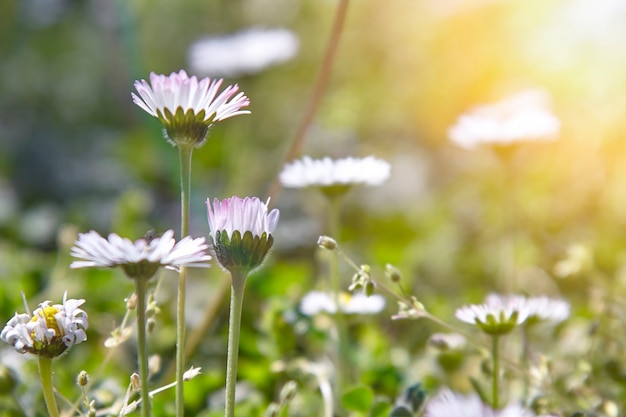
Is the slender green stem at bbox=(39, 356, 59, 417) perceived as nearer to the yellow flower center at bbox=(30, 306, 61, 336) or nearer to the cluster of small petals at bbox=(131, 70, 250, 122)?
the yellow flower center at bbox=(30, 306, 61, 336)

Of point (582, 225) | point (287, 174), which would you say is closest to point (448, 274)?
point (582, 225)

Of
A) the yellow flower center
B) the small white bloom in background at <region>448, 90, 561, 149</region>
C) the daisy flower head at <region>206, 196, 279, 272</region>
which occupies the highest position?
the small white bloom in background at <region>448, 90, 561, 149</region>

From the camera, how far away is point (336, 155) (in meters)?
1.85

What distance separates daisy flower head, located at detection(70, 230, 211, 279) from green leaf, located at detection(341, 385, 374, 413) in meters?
0.27

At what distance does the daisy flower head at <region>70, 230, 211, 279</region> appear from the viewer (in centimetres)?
48

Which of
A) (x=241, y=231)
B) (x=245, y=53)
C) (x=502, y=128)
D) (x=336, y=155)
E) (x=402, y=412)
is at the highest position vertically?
(x=245, y=53)

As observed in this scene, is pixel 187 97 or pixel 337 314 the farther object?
pixel 337 314

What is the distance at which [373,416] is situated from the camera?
71 centimetres

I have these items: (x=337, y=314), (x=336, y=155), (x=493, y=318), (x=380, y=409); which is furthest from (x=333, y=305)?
(x=336, y=155)

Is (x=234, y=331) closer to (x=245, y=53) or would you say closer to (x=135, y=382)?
(x=135, y=382)

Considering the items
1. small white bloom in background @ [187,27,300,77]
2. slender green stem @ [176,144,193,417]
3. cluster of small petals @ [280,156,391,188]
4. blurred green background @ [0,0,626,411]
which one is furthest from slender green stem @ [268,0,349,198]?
small white bloom in background @ [187,27,300,77]

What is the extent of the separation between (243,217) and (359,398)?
0.25 metres

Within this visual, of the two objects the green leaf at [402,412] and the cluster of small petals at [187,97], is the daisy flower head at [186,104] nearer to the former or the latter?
the cluster of small petals at [187,97]

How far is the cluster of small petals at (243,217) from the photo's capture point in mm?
530
